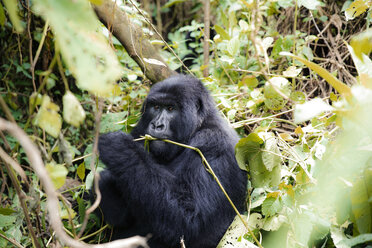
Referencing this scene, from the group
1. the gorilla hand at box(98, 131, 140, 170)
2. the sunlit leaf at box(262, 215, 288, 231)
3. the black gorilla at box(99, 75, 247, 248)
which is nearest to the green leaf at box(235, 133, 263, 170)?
the black gorilla at box(99, 75, 247, 248)

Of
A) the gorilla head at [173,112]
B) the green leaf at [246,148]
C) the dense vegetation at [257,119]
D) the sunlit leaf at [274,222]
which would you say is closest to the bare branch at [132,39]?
the dense vegetation at [257,119]

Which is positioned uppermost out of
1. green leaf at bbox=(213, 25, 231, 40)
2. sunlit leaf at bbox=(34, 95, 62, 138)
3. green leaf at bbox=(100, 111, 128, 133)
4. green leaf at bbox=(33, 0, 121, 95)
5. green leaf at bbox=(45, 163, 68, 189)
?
green leaf at bbox=(33, 0, 121, 95)

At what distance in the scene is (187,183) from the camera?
2.86 meters

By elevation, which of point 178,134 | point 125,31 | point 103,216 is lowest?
point 103,216

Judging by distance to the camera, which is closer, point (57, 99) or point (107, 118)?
point (107, 118)

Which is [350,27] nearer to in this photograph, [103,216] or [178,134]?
[178,134]

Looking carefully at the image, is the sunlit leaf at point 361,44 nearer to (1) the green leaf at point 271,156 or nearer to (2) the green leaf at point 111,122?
(1) the green leaf at point 271,156

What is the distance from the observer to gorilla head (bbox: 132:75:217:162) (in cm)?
307

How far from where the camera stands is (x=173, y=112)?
319cm

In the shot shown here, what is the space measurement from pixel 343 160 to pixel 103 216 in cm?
201

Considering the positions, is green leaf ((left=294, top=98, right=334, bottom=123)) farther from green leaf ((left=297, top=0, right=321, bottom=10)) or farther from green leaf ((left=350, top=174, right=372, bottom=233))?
green leaf ((left=297, top=0, right=321, bottom=10))

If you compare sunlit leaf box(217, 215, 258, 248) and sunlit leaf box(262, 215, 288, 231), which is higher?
sunlit leaf box(262, 215, 288, 231)

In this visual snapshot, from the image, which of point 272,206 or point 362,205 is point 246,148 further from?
point 362,205

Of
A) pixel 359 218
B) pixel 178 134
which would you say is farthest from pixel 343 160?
pixel 178 134
